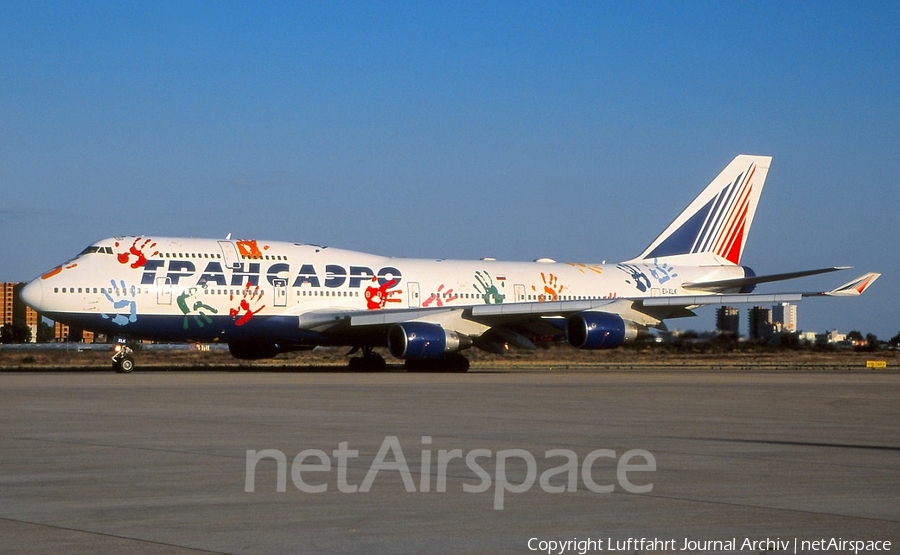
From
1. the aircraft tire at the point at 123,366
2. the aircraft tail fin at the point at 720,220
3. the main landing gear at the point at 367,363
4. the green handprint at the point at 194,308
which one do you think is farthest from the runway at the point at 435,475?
the aircraft tail fin at the point at 720,220

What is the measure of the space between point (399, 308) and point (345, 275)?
7.03 ft

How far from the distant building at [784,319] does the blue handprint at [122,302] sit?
2630 centimetres

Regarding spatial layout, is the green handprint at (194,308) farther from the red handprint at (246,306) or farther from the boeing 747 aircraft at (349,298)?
the red handprint at (246,306)

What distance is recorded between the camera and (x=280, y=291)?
117 ft

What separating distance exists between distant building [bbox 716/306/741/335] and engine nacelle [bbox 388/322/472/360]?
13.9m

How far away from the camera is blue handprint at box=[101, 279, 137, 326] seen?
110ft

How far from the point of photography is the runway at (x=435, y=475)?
7500 millimetres

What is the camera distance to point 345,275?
37.3 metres

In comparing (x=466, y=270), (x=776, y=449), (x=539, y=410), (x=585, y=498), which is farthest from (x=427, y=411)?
(x=466, y=270)

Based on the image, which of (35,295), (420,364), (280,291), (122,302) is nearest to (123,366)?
(122,302)

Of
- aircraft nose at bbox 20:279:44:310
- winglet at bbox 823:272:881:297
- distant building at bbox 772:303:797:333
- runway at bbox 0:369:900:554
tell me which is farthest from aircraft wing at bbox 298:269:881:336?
runway at bbox 0:369:900:554

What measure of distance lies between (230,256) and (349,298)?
417 cm

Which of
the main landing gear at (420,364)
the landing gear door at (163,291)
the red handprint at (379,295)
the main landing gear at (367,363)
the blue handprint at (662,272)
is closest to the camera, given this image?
the landing gear door at (163,291)

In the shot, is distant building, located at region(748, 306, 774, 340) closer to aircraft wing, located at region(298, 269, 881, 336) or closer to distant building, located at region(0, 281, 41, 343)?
aircraft wing, located at region(298, 269, 881, 336)
